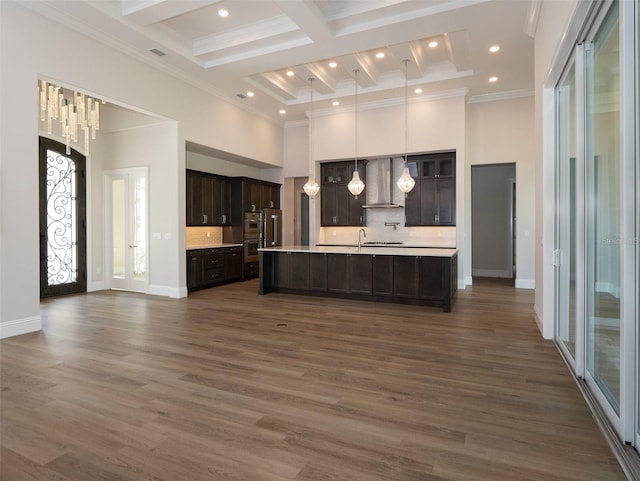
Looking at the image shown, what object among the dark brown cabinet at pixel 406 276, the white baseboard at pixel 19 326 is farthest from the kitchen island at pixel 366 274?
the white baseboard at pixel 19 326

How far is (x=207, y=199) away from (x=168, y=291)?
2321 mm

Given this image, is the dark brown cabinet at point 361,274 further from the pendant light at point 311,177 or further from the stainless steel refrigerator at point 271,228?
the stainless steel refrigerator at point 271,228

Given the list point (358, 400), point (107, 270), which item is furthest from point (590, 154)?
point (107, 270)

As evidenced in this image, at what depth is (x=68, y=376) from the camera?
10.1ft

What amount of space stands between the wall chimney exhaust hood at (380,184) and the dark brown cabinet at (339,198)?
7.0 inches

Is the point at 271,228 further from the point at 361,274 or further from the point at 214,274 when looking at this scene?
the point at 361,274

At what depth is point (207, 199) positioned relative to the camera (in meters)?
8.20

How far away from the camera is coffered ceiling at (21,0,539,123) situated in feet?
15.5

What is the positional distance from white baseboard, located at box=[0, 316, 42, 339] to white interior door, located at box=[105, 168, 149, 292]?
2665 millimetres

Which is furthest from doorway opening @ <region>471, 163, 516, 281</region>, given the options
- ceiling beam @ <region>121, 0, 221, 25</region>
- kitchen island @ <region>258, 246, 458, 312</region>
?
ceiling beam @ <region>121, 0, 221, 25</region>

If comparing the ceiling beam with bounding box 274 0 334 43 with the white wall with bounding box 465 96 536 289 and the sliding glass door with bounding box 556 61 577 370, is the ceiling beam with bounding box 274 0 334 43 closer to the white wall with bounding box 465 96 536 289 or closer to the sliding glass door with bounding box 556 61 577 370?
the sliding glass door with bounding box 556 61 577 370

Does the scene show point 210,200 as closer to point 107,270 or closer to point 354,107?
point 107,270

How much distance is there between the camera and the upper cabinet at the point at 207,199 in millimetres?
7746

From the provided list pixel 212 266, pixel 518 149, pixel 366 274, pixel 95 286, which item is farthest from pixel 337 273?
pixel 95 286
